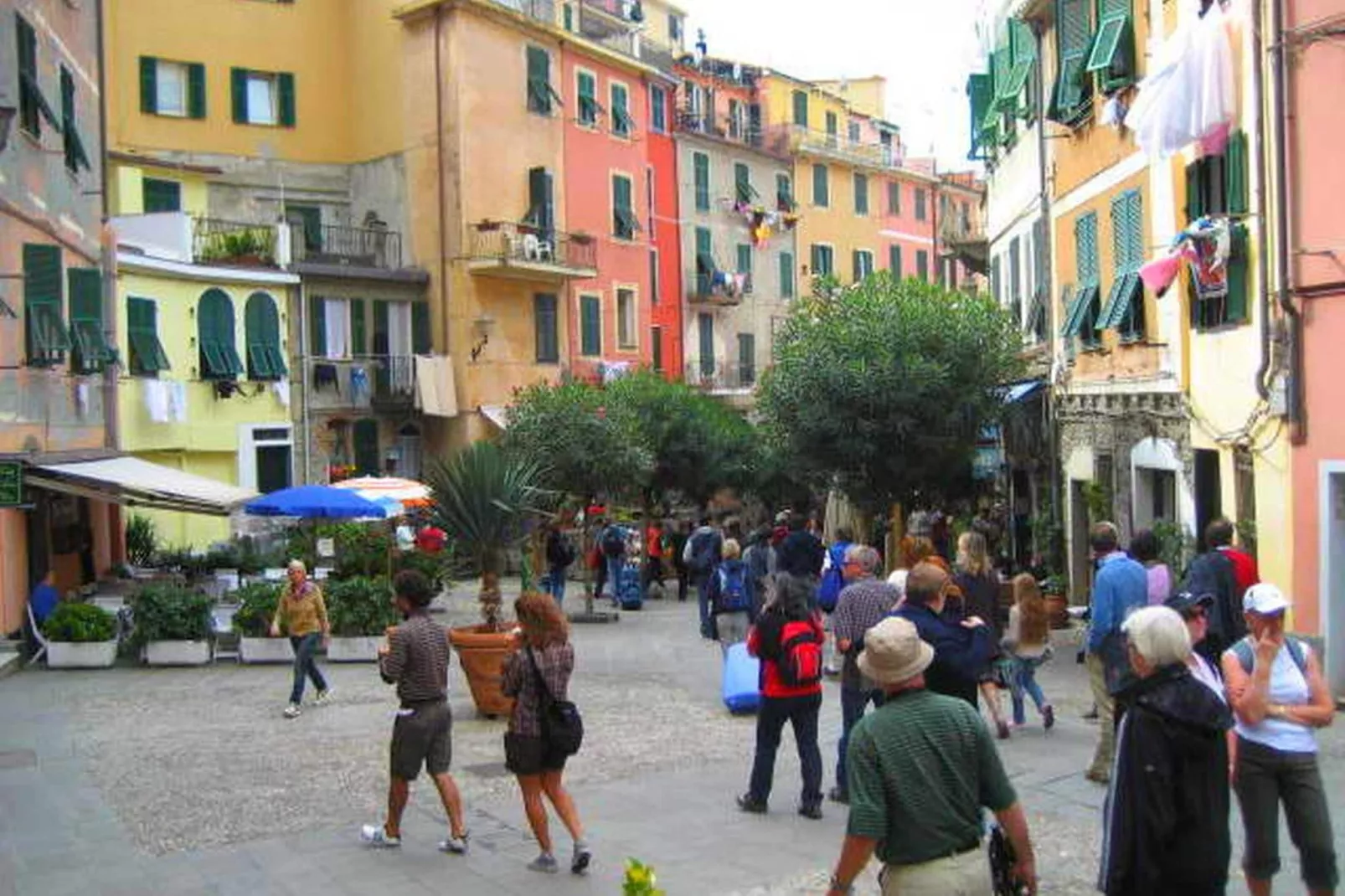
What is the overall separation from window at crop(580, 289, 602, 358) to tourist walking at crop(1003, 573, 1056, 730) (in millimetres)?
28965

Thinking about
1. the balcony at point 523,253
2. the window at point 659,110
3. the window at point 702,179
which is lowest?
the balcony at point 523,253

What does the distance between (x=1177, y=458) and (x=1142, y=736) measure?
37.8 feet

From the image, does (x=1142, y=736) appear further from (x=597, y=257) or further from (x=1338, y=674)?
(x=597, y=257)

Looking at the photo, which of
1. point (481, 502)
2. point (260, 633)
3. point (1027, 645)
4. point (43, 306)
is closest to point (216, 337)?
point (43, 306)

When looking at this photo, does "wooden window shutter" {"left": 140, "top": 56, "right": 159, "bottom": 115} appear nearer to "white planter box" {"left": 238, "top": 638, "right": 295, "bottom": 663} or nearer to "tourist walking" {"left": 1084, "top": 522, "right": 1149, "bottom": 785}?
"white planter box" {"left": 238, "top": 638, "right": 295, "bottom": 663}

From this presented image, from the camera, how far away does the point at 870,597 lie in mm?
8930

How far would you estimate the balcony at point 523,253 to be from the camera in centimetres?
3525

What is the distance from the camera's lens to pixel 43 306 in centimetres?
1823

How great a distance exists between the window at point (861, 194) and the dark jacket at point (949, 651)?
5015 centimetres

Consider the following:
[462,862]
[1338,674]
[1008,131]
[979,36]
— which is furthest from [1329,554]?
[979,36]

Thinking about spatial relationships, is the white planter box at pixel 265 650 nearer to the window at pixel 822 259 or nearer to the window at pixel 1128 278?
the window at pixel 1128 278

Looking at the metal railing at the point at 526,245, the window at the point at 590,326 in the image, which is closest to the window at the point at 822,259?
the window at the point at 590,326

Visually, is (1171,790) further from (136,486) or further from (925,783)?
(136,486)

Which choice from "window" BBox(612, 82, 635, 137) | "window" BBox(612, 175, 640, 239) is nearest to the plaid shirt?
"window" BBox(612, 175, 640, 239)
